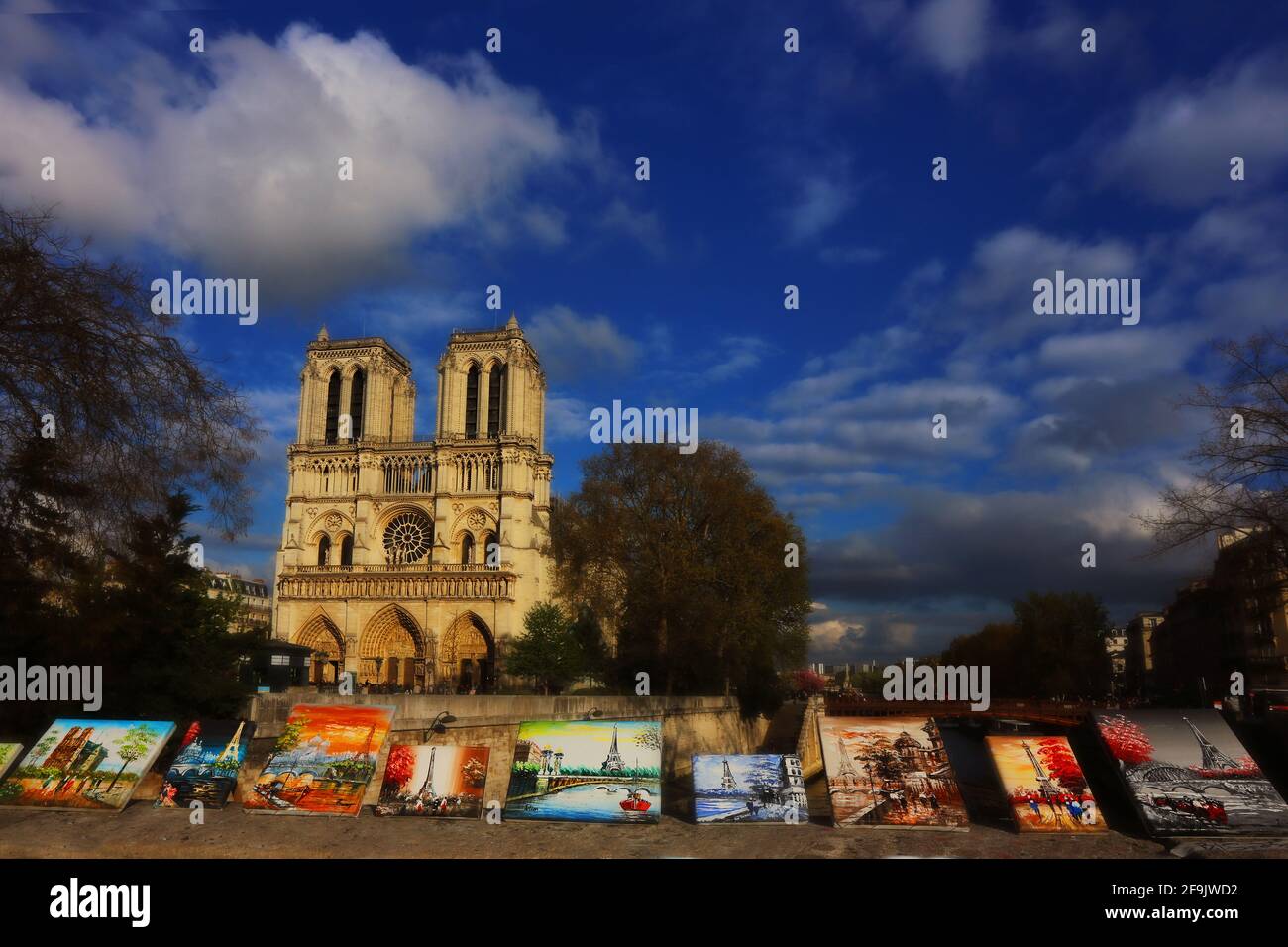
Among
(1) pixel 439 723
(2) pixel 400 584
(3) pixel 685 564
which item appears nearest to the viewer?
(1) pixel 439 723

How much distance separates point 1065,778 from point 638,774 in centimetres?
445

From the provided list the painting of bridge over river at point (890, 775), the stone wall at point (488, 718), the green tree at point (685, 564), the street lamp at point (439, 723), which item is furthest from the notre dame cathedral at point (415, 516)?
the painting of bridge over river at point (890, 775)

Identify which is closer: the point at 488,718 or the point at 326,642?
the point at 488,718

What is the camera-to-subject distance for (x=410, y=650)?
4622cm

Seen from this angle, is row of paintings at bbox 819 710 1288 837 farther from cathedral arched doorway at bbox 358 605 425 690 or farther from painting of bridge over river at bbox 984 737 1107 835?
cathedral arched doorway at bbox 358 605 425 690

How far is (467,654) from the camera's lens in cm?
4516


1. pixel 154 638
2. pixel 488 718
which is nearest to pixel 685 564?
pixel 488 718

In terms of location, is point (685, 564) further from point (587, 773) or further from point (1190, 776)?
point (1190, 776)

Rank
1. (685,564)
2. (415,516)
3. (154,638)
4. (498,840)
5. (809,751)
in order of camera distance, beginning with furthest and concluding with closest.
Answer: (415,516) → (809,751) → (685,564) → (154,638) → (498,840)

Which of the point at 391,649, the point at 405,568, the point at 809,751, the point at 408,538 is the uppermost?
the point at 408,538

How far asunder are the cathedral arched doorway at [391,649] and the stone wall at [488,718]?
2105 cm

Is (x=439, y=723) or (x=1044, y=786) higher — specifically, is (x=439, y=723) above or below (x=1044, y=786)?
below
